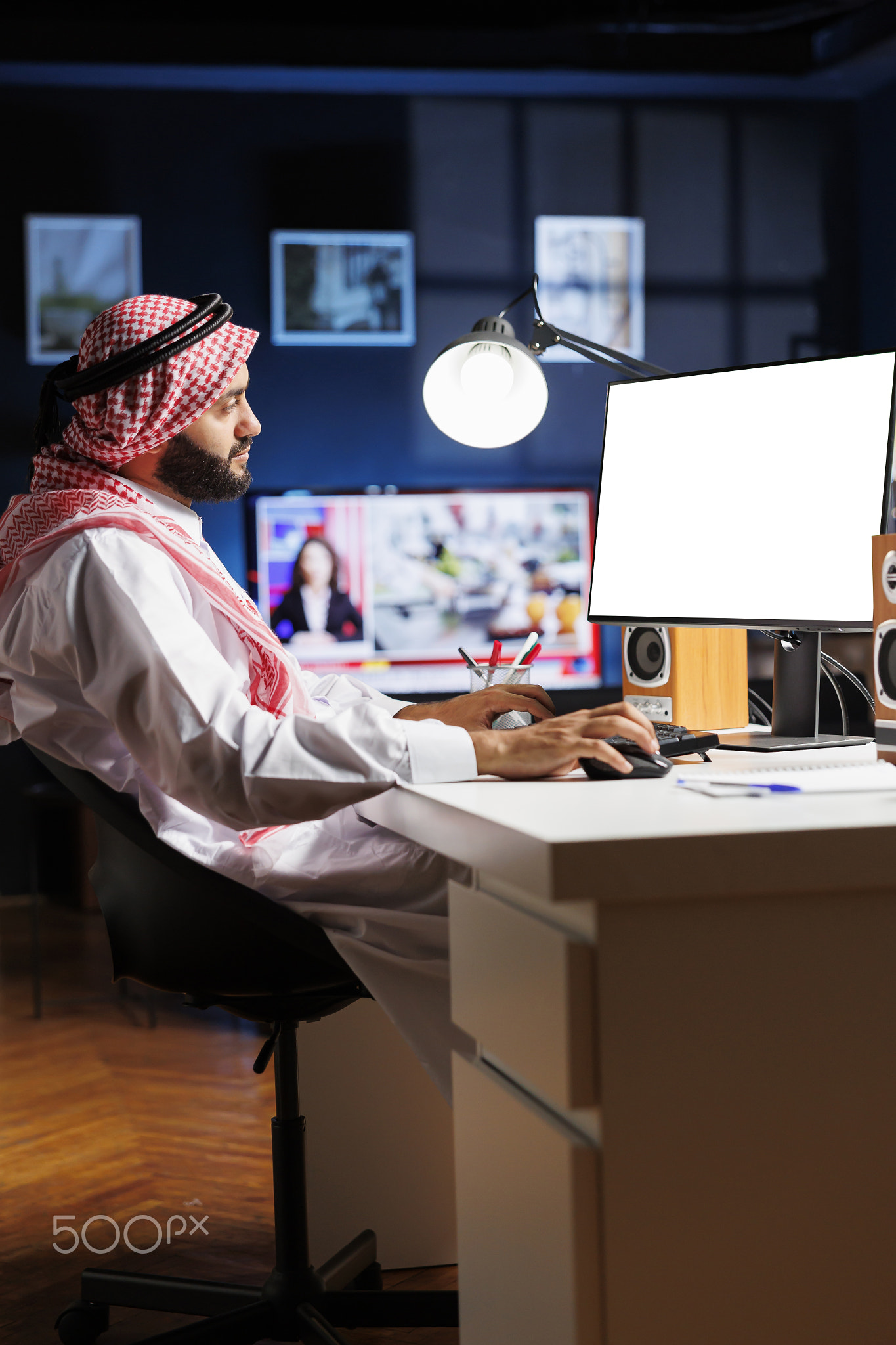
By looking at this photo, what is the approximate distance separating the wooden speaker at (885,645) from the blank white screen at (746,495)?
19 centimetres

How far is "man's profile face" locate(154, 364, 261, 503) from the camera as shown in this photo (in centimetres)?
166

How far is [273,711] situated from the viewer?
1.51 m

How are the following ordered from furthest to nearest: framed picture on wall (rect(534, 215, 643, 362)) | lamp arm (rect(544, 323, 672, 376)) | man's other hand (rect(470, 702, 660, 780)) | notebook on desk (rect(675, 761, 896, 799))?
framed picture on wall (rect(534, 215, 643, 362)) → lamp arm (rect(544, 323, 672, 376)) → man's other hand (rect(470, 702, 660, 780)) → notebook on desk (rect(675, 761, 896, 799))

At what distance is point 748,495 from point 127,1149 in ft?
5.53

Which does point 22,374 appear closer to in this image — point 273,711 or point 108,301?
point 108,301

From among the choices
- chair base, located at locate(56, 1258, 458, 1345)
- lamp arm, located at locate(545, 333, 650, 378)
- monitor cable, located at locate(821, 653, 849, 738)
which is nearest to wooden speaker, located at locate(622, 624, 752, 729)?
monitor cable, located at locate(821, 653, 849, 738)

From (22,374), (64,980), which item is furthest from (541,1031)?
(22,374)

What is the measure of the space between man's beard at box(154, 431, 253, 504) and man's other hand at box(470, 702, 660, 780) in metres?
0.65

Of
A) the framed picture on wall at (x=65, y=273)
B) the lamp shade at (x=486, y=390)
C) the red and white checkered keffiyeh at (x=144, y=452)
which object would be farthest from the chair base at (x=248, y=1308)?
the framed picture on wall at (x=65, y=273)

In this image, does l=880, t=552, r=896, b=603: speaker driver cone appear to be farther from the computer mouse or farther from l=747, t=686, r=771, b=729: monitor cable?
l=747, t=686, r=771, b=729: monitor cable

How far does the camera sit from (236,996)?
4.52 feet

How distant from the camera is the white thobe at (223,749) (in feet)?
3.86

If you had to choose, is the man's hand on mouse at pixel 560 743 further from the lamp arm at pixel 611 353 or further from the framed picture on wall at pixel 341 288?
the framed picture on wall at pixel 341 288

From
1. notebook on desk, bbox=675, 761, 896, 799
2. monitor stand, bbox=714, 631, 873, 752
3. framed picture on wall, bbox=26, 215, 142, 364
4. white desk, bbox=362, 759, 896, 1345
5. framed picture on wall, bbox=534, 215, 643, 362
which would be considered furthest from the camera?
framed picture on wall, bbox=534, 215, 643, 362
